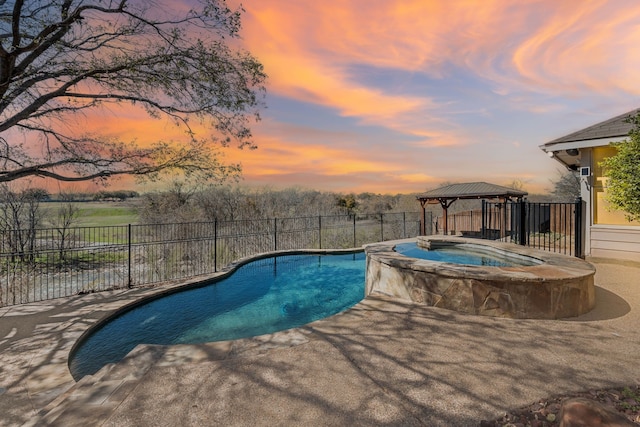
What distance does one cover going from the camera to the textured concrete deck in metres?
2.08

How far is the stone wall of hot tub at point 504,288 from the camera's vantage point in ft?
12.5

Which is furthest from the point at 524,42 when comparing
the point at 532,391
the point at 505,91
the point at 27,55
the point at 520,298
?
Answer: the point at 27,55

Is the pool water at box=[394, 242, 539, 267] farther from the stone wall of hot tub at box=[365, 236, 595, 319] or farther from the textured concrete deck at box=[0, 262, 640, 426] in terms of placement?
the textured concrete deck at box=[0, 262, 640, 426]

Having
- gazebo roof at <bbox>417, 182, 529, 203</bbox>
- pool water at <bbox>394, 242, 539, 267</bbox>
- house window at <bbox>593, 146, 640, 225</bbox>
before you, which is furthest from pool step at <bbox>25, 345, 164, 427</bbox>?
gazebo roof at <bbox>417, 182, 529, 203</bbox>

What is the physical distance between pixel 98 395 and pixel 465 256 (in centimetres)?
739

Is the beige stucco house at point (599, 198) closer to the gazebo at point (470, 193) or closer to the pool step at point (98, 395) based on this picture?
the gazebo at point (470, 193)

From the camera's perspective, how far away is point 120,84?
6.77 m

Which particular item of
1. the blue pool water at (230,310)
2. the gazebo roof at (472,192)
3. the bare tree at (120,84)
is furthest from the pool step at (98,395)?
the gazebo roof at (472,192)

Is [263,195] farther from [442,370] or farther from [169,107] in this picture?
[442,370]

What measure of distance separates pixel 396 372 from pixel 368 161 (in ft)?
43.0

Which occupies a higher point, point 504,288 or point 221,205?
point 221,205

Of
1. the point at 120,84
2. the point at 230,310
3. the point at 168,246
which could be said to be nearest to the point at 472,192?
the point at 230,310

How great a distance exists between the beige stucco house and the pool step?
9.79 m

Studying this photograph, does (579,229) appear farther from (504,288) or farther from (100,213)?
(100,213)
